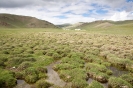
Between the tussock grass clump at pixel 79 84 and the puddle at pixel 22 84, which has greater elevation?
the tussock grass clump at pixel 79 84

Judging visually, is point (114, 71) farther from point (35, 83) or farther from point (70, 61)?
point (35, 83)

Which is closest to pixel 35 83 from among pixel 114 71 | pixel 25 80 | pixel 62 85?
pixel 25 80

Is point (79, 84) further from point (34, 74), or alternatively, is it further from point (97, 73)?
point (34, 74)

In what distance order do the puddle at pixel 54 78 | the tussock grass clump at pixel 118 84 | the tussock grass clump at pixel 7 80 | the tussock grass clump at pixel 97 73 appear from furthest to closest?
the tussock grass clump at pixel 97 73 < the puddle at pixel 54 78 < the tussock grass clump at pixel 7 80 < the tussock grass clump at pixel 118 84

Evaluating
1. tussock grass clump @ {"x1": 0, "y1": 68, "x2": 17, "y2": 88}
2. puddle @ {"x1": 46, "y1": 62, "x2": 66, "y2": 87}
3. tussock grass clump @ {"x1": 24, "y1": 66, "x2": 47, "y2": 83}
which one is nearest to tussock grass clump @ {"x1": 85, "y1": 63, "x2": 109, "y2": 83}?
puddle @ {"x1": 46, "y1": 62, "x2": 66, "y2": 87}

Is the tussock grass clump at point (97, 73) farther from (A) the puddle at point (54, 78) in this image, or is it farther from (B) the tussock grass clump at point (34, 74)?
(B) the tussock grass clump at point (34, 74)

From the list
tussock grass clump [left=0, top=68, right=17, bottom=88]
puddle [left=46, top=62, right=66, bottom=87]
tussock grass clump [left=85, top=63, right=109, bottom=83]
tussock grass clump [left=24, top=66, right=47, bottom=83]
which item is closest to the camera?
tussock grass clump [left=0, top=68, right=17, bottom=88]

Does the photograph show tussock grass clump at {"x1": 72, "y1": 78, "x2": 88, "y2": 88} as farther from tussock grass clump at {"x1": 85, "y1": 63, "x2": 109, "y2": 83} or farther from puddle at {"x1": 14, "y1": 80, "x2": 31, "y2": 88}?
puddle at {"x1": 14, "y1": 80, "x2": 31, "y2": 88}

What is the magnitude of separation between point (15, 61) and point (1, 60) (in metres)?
2.42

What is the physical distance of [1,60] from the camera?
22.6 metres

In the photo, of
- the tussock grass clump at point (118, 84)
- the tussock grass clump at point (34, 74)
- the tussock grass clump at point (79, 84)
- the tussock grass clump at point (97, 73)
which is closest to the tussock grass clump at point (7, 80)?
the tussock grass clump at point (34, 74)

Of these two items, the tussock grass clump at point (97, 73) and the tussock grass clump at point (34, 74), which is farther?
the tussock grass clump at point (97, 73)

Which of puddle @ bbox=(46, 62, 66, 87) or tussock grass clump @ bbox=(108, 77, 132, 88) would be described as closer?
tussock grass clump @ bbox=(108, 77, 132, 88)

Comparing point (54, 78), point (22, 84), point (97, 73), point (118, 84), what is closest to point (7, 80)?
point (22, 84)
